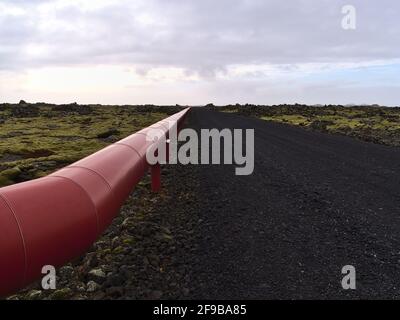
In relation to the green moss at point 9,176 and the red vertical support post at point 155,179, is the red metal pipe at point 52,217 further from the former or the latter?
the green moss at point 9,176

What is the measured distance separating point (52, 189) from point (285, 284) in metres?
2.79

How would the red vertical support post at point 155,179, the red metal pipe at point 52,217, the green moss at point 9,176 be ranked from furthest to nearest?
the green moss at point 9,176
the red vertical support post at point 155,179
the red metal pipe at point 52,217

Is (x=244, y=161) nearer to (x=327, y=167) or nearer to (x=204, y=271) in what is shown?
(x=327, y=167)

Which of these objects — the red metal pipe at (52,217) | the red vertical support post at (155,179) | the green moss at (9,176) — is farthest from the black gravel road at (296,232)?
the green moss at (9,176)

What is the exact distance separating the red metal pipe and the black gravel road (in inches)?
61.0

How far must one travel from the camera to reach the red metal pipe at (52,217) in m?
2.92

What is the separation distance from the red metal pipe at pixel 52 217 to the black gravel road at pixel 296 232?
5.09 ft

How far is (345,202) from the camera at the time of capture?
8.55m

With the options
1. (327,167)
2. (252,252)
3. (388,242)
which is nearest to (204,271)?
(252,252)

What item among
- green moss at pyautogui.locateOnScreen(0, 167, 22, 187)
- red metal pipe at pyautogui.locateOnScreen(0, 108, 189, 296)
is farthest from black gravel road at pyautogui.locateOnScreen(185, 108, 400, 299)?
green moss at pyautogui.locateOnScreen(0, 167, 22, 187)

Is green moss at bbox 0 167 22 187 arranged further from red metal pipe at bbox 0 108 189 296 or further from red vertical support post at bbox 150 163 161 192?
red metal pipe at bbox 0 108 189 296

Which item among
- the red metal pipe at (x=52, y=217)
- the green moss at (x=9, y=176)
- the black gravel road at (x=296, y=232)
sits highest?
the red metal pipe at (x=52, y=217)

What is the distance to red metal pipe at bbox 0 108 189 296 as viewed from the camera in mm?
2922
